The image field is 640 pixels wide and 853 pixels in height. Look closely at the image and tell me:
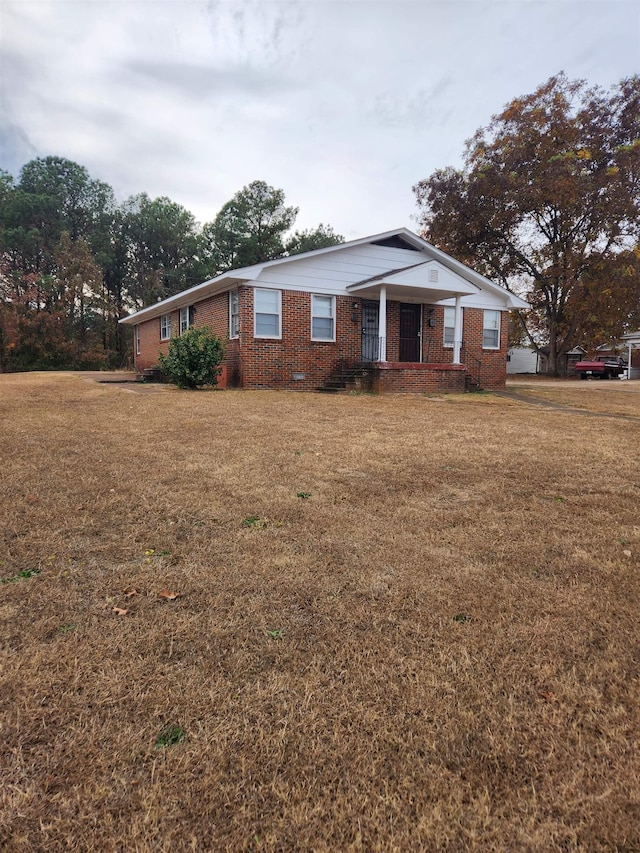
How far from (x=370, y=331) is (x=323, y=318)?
1.73m

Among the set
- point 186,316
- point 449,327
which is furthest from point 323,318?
point 186,316

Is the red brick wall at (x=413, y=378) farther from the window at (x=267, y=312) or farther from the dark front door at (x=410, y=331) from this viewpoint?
the window at (x=267, y=312)

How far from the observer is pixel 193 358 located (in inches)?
487

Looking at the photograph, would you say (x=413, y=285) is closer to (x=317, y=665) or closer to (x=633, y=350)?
(x=317, y=665)

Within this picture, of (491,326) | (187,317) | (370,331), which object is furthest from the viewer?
(187,317)

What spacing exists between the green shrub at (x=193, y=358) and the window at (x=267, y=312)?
164cm

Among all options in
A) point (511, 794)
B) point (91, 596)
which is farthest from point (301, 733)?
point (91, 596)

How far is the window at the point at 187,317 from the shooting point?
17.3 m

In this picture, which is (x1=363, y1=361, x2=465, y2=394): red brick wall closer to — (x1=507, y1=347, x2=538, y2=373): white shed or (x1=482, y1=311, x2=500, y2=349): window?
(x1=482, y1=311, x2=500, y2=349): window

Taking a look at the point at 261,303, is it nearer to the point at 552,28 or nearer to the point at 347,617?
the point at 552,28

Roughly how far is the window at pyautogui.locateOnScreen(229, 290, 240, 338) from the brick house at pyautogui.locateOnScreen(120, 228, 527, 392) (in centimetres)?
3

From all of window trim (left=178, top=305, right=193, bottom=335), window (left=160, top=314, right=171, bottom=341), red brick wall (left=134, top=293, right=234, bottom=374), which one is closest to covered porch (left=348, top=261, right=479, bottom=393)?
red brick wall (left=134, top=293, right=234, bottom=374)

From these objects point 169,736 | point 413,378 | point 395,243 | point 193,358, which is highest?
point 395,243

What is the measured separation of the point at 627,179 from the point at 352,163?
13.7 metres
